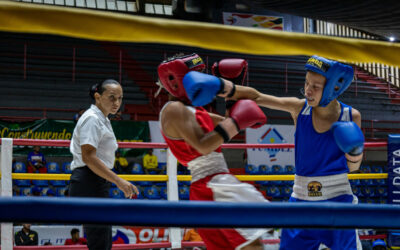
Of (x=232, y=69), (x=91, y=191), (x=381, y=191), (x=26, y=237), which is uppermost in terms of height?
(x=232, y=69)

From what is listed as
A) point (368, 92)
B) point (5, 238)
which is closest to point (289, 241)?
point (5, 238)

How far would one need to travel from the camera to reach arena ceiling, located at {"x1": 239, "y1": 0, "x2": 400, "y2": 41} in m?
3.89

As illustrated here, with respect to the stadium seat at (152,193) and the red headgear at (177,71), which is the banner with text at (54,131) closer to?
the stadium seat at (152,193)

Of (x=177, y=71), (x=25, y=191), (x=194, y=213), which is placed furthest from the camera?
(x=25, y=191)

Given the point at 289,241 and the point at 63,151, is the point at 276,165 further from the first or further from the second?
the point at 289,241

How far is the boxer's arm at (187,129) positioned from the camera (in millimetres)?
1460

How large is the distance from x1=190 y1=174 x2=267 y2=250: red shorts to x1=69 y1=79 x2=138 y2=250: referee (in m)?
0.77

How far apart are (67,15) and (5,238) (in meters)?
1.75

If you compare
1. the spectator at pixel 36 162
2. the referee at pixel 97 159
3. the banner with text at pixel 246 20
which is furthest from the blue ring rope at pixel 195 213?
the banner with text at pixel 246 20

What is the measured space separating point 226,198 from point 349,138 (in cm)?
53

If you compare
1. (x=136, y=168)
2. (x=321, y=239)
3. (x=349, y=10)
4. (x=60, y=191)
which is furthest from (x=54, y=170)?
(x=321, y=239)

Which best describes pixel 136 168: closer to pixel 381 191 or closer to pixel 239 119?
pixel 381 191

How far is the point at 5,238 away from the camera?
2484 millimetres

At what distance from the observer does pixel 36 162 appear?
6.46 meters
